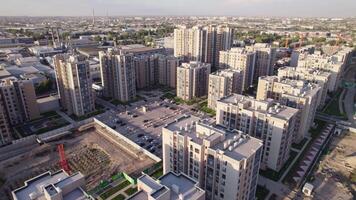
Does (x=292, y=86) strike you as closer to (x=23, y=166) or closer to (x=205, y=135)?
(x=205, y=135)

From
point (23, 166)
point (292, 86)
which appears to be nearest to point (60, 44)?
point (23, 166)

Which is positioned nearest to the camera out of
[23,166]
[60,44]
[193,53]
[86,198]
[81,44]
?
[86,198]

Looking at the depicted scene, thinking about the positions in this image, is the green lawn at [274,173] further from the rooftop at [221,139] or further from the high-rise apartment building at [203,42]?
the high-rise apartment building at [203,42]

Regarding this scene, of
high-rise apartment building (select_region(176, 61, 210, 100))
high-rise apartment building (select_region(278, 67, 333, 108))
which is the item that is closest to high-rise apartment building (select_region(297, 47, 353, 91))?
high-rise apartment building (select_region(278, 67, 333, 108))

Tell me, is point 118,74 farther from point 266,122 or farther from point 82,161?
point 266,122

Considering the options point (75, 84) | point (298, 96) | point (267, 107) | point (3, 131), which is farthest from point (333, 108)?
point (3, 131)

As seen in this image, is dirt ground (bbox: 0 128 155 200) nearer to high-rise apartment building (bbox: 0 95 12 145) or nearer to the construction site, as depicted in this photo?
the construction site
